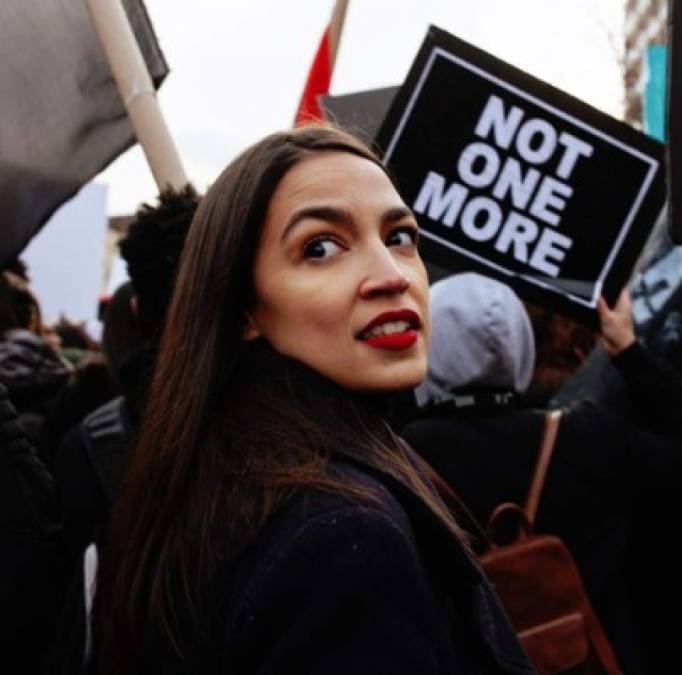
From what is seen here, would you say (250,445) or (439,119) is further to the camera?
(439,119)

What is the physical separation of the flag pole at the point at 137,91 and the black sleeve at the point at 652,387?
3.99 ft

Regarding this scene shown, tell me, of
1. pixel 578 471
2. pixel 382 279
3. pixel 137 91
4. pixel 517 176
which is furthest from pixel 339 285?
pixel 517 176

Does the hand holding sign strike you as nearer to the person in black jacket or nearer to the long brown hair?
the person in black jacket

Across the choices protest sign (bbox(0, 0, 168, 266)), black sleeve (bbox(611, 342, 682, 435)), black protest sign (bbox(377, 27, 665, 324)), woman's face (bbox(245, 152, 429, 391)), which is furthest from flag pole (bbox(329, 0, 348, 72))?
woman's face (bbox(245, 152, 429, 391))

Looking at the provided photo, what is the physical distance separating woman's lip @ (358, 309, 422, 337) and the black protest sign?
121 centimetres

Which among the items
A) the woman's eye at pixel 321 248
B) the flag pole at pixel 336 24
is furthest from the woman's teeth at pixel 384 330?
the flag pole at pixel 336 24

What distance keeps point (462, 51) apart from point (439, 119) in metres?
0.17

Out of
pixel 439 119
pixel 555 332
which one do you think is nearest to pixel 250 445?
pixel 439 119

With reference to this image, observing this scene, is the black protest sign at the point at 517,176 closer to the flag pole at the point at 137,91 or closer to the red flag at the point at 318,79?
the red flag at the point at 318,79

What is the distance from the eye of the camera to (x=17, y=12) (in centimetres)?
212

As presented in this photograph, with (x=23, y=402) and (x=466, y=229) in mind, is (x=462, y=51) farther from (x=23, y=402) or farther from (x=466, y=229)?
(x=23, y=402)

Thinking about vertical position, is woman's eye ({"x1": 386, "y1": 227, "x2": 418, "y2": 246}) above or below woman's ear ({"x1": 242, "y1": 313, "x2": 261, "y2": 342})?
above

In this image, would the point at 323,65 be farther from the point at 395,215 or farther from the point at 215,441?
the point at 215,441

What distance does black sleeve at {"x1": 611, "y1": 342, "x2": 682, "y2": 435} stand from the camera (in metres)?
2.58
